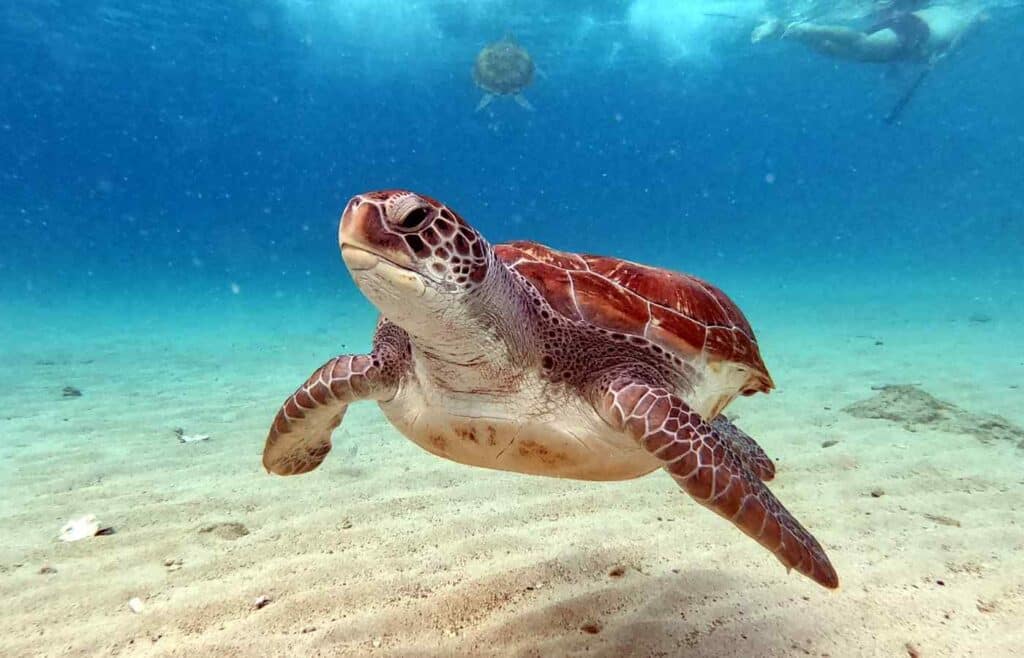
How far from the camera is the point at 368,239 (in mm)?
1783

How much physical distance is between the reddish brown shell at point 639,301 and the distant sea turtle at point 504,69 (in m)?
24.2

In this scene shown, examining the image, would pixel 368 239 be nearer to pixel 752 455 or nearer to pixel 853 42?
pixel 752 455

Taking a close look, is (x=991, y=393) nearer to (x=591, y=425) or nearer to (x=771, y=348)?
(x=771, y=348)

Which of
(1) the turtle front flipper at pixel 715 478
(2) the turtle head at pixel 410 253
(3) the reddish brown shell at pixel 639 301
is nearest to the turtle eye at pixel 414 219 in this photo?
(2) the turtle head at pixel 410 253

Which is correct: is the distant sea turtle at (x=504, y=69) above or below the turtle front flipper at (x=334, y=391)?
above

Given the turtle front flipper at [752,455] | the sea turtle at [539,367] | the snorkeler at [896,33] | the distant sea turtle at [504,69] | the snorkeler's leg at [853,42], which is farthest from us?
the snorkeler's leg at [853,42]

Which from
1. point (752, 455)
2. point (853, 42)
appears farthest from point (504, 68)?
point (752, 455)

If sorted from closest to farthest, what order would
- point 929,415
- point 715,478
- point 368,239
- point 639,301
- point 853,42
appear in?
point 368,239, point 715,478, point 639,301, point 929,415, point 853,42

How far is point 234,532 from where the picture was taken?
11.5 ft

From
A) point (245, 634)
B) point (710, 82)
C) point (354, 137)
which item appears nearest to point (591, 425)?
point (245, 634)

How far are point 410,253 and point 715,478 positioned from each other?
133 centimetres

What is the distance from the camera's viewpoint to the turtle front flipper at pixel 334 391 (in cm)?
254

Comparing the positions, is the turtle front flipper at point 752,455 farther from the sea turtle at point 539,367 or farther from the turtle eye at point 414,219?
the turtle eye at point 414,219

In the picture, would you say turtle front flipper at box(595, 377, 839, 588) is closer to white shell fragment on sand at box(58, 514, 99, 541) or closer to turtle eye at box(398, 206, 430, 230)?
turtle eye at box(398, 206, 430, 230)
